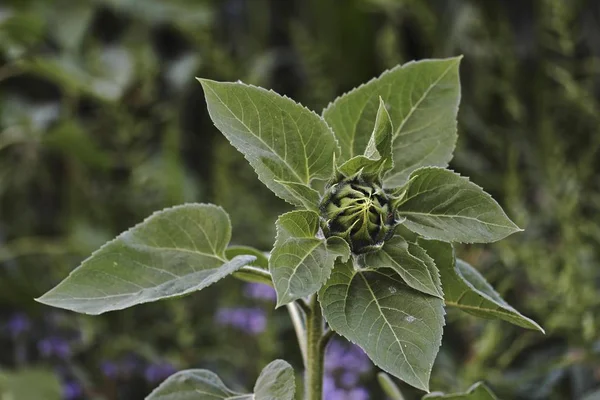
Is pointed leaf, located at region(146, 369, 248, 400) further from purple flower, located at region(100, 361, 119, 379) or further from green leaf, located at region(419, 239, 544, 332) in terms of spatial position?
Answer: purple flower, located at region(100, 361, 119, 379)

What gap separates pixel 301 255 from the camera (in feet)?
1.03

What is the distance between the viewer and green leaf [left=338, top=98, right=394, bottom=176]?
325mm

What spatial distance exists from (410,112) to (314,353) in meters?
0.13

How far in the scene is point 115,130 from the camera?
3.51 ft

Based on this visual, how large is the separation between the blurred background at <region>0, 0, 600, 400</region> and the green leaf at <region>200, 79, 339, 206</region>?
353 millimetres

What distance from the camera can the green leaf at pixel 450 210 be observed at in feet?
1.07

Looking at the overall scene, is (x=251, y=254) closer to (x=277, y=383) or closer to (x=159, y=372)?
(x=277, y=383)

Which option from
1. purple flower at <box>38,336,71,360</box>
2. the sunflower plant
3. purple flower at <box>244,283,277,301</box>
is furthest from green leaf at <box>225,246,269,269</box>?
purple flower at <box>38,336,71,360</box>

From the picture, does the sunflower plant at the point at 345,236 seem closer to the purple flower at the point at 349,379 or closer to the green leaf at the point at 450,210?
the green leaf at the point at 450,210

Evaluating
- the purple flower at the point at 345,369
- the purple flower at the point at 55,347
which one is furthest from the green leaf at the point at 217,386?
the purple flower at the point at 55,347

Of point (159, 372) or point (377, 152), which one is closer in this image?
point (377, 152)

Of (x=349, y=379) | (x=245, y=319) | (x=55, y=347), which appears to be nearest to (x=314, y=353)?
(x=349, y=379)

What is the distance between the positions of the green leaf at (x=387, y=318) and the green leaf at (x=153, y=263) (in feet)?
0.14

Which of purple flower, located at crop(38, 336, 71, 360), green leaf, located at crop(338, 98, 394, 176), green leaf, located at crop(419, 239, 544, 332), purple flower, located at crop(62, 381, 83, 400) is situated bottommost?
purple flower, located at crop(62, 381, 83, 400)
